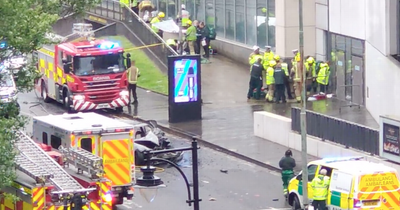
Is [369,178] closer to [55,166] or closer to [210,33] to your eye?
[55,166]

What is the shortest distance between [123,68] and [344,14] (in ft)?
26.9

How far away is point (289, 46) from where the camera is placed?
40781 mm

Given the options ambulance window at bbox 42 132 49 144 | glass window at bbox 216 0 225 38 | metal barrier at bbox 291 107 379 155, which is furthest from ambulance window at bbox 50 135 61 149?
glass window at bbox 216 0 225 38

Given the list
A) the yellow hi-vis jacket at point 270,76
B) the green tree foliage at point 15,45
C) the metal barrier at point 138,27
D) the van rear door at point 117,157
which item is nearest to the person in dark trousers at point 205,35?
the metal barrier at point 138,27

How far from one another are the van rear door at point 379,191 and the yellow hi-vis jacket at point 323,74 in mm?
16536

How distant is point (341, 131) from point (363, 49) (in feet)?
29.7

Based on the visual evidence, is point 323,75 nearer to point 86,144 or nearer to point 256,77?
point 256,77

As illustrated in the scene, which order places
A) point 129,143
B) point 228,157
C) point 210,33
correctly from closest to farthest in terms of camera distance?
point 129,143, point 228,157, point 210,33

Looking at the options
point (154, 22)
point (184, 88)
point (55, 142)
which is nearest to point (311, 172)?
point (55, 142)

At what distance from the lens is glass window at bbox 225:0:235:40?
4791 centimetres

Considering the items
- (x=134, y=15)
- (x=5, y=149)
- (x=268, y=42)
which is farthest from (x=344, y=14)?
(x=5, y=149)

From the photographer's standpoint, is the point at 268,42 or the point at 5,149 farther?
the point at 268,42

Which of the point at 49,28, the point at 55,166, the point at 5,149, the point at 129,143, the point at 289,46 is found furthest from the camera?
the point at 289,46

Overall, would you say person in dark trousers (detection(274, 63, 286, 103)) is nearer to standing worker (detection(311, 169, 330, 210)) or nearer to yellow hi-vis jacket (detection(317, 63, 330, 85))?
yellow hi-vis jacket (detection(317, 63, 330, 85))
